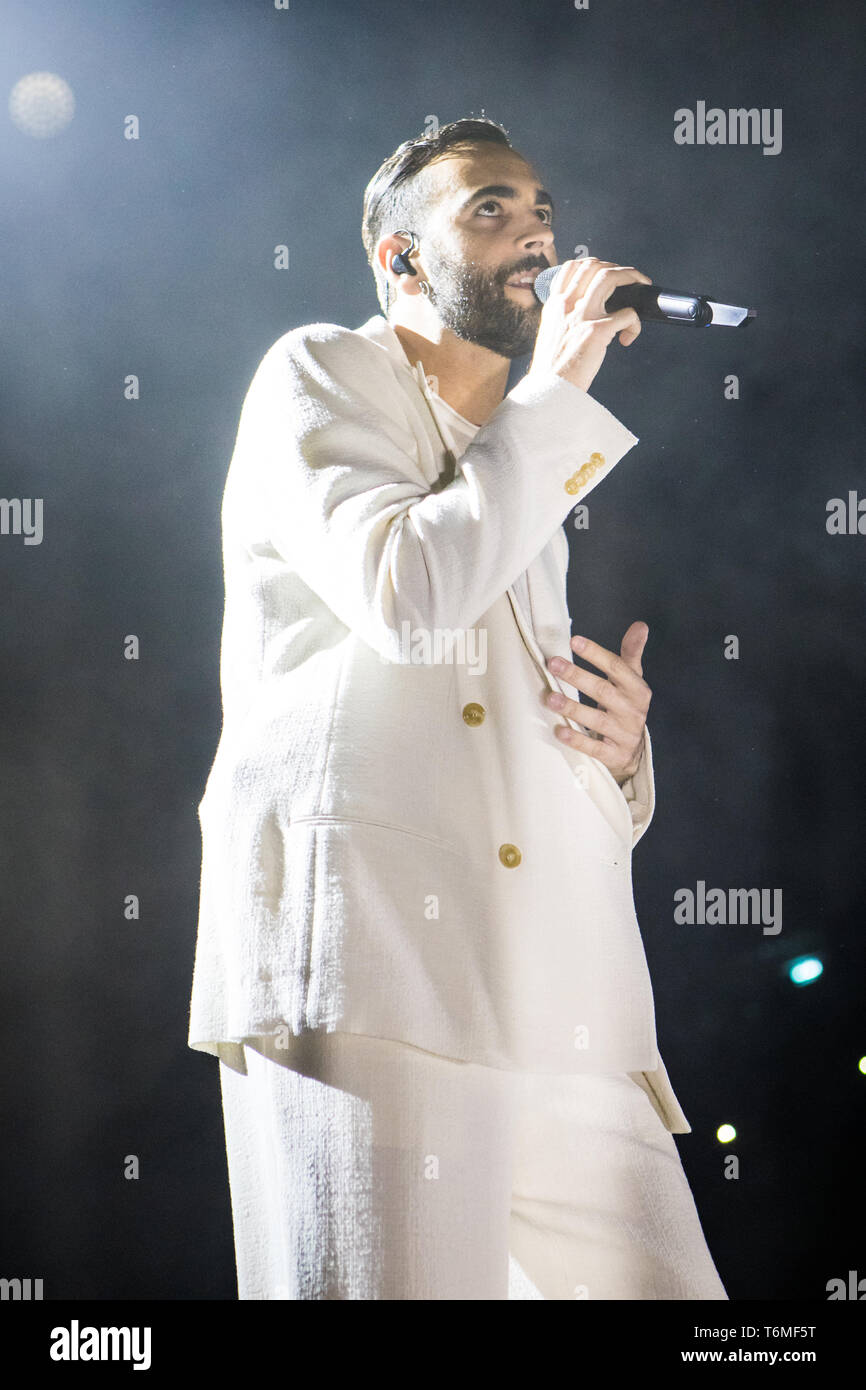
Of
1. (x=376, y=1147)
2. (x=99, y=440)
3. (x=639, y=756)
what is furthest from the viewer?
(x=99, y=440)

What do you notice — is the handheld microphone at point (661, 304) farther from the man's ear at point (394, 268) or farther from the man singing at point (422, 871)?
the man's ear at point (394, 268)

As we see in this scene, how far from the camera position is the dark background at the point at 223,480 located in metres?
2.05

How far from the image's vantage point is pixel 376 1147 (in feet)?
3.88

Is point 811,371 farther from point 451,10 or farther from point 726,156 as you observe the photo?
point 451,10

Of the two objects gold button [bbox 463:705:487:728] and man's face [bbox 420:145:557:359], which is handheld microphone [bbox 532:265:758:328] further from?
gold button [bbox 463:705:487:728]

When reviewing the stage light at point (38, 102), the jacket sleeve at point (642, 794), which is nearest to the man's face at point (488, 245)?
the jacket sleeve at point (642, 794)

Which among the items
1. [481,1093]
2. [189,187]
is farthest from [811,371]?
[481,1093]

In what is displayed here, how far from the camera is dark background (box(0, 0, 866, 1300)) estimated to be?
2.05 metres

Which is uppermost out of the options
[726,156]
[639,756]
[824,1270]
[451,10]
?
[451,10]

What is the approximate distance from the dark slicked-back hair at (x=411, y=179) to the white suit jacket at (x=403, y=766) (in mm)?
425

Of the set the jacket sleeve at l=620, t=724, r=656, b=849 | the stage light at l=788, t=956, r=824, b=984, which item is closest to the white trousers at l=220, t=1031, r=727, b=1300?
the jacket sleeve at l=620, t=724, r=656, b=849

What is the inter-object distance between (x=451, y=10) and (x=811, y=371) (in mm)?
858

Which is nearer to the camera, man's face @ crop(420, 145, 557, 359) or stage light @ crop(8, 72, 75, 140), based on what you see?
man's face @ crop(420, 145, 557, 359)

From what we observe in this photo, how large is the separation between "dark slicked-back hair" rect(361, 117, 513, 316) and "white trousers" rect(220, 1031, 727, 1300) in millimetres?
1049
